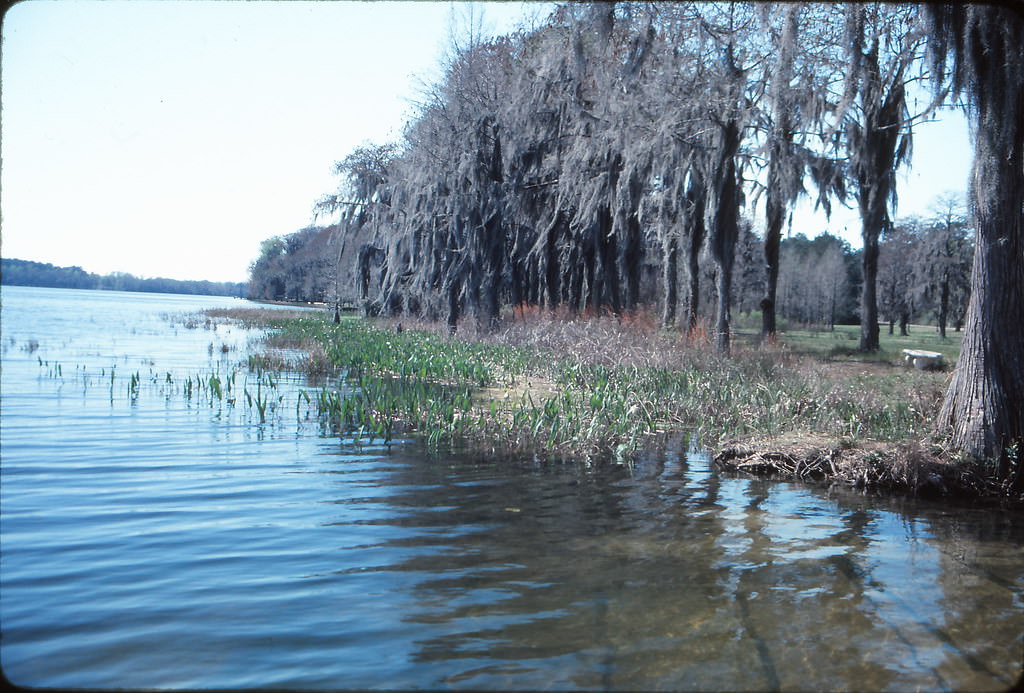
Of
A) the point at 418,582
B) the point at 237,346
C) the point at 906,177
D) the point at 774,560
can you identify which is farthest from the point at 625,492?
the point at 237,346

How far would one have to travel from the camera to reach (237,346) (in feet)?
79.1

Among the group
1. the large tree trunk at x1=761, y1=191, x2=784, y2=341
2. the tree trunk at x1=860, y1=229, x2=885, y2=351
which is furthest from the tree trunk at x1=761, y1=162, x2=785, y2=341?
the tree trunk at x1=860, y1=229, x2=885, y2=351

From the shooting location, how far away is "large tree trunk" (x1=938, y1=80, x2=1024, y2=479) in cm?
734

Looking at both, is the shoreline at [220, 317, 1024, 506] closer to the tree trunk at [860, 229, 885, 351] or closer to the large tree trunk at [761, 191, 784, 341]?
the tree trunk at [860, 229, 885, 351]

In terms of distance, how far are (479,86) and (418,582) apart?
2003cm

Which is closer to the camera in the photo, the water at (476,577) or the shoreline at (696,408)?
the water at (476,577)

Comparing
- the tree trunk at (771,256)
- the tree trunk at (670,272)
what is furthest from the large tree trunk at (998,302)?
the tree trunk at (670,272)

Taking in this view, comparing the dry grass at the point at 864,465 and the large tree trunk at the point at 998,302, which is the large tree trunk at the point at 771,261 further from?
the large tree trunk at the point at 998,302

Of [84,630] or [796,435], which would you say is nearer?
[84,630]

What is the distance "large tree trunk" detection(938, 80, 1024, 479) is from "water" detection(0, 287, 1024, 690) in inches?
38.8

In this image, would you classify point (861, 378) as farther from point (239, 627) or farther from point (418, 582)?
point (239, 627)

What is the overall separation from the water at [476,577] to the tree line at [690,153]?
306 centimetres

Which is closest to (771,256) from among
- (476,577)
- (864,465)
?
(864,465)

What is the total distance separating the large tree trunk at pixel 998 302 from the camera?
7340mm
